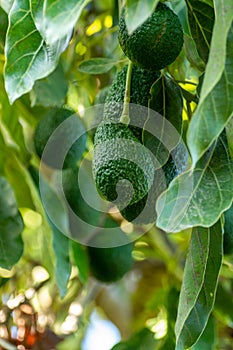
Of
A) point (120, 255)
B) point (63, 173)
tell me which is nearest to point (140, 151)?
point (63, 173)

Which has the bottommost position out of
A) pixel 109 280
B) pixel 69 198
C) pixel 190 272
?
pixel 109 280

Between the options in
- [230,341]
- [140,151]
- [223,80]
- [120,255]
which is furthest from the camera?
[230,341]

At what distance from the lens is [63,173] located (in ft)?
4.68

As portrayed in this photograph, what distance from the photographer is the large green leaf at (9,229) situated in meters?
1.30

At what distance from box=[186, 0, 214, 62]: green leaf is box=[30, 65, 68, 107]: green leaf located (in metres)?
0.39

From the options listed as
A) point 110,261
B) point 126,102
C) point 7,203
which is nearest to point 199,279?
point 126,102

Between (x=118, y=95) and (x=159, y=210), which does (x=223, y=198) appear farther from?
(x=118, y=95)

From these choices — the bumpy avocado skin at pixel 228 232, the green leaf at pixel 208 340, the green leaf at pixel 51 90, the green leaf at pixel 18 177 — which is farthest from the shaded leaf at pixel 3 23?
the green leaf at pixel 208 340

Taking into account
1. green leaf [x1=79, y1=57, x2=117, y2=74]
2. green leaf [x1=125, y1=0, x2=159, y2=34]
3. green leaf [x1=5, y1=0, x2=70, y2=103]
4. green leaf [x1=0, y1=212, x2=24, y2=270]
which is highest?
green leaf [x1=125, y1=0, x2=159, y2=34]

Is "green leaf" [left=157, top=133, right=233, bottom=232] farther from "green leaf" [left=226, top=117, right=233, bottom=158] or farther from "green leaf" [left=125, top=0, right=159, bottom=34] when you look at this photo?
"green leaf" [left=125, top=0, right=159, bottom=34]

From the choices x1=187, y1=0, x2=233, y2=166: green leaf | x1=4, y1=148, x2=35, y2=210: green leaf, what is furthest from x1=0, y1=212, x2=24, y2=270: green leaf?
x1=187, y1=0, x2=233, y2=166: green leaf

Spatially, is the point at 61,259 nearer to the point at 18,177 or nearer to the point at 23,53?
the point at 18,177

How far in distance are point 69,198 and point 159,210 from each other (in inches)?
22.9

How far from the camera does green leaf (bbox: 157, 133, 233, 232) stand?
2.86ft
